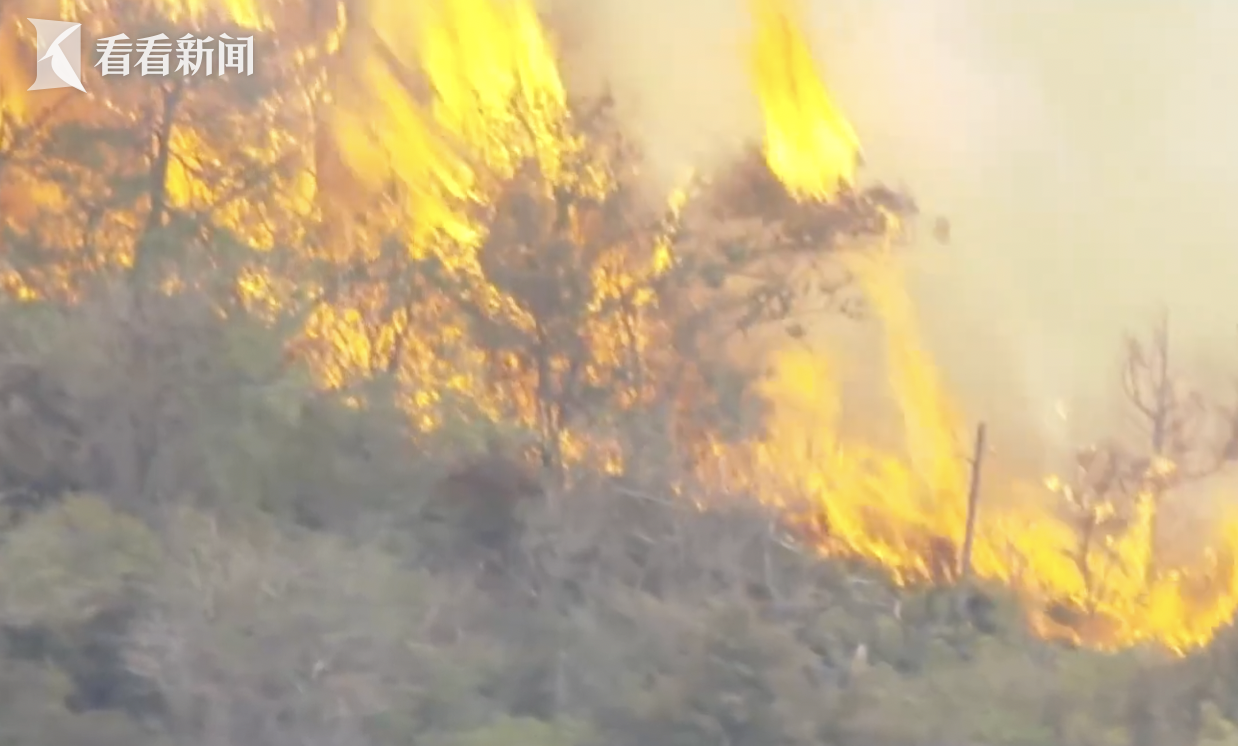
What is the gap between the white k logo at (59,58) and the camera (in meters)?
1.47

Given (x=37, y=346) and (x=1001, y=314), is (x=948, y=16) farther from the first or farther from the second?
(x=37, y=346)

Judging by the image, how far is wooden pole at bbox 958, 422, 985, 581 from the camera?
1469mm

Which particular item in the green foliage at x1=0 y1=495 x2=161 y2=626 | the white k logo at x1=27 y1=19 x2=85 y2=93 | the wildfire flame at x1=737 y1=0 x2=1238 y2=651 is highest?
the white k logo at x1=27 y1=19 x2=85 y2=93

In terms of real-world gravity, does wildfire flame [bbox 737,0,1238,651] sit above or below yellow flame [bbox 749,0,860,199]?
below

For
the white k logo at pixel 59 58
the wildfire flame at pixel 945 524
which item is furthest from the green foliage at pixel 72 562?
the wildfire flame at pixel 945 524

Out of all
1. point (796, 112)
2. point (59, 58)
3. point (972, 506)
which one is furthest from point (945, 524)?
point (59, 58)

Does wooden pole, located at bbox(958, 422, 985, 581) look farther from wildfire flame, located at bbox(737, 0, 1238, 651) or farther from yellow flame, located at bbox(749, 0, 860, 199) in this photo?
yellow flame, located at bbox(749, 0, 860, 199)

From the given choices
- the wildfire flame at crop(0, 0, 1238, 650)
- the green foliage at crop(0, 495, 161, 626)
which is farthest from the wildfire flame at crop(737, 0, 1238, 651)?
the green foliage at crop(0, 495, 161, 626)

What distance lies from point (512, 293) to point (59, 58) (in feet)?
1.95

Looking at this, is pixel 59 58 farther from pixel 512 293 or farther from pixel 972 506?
pixel 972 506

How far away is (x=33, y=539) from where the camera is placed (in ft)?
4.65

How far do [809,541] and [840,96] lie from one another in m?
0.53

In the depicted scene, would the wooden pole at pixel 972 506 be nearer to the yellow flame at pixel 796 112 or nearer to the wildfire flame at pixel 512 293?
the wildfire flame at pixel 512 293

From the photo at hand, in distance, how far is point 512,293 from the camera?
1482 millimetres
